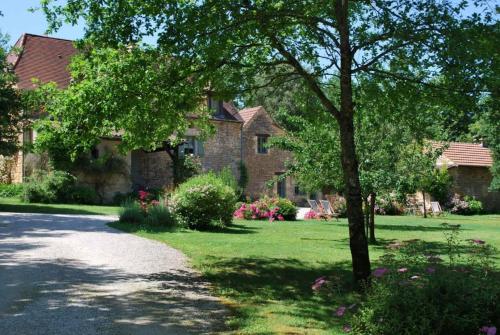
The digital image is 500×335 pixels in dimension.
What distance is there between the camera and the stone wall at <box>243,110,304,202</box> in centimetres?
3703

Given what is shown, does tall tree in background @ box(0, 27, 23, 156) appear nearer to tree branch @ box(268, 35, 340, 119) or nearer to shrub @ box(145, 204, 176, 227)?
shrub @ box(145, 204, 176, 227)

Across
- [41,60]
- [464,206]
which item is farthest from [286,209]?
[41,60]

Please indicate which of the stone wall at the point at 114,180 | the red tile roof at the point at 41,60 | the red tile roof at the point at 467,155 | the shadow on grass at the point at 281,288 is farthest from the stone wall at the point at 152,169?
the shadow on grass at the point at 281,288

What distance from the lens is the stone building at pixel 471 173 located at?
36625 millimetres

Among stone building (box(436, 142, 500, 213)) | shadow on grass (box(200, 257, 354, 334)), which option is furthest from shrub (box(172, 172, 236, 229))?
stone building (box(436, 142, 500, 213))

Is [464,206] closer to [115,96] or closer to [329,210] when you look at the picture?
[329,210]

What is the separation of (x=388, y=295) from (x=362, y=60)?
5444 millimetres

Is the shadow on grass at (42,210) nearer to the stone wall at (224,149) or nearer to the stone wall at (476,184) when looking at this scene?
the stone wall at (224,149)

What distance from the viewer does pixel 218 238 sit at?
1441 cm

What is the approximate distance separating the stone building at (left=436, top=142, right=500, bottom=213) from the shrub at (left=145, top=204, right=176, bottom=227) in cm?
2496

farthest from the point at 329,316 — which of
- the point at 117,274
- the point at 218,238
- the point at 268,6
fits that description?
the point at 218,238

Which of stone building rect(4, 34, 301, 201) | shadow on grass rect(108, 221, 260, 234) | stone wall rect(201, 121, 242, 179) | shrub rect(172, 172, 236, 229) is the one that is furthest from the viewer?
stone wall rect(201, 121, 242, 179)

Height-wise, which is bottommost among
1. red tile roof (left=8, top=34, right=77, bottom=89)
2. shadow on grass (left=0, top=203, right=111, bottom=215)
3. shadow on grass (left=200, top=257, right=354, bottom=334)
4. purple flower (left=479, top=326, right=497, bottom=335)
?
shadow on grass (left=200, top=257, right=354, bottom=334)

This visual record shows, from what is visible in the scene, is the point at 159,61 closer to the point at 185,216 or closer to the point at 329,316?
the point at 329,316
